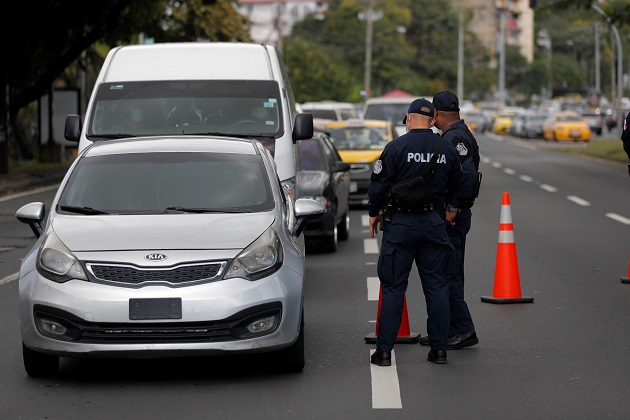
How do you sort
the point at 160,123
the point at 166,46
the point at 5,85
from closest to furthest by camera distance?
1. the point at 160,123
2. the point at 166,46
3. the point at 5,85

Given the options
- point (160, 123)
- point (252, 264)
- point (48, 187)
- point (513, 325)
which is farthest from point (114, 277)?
point (48, 187)

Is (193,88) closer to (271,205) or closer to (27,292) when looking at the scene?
(271,205)

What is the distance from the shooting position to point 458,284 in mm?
8984

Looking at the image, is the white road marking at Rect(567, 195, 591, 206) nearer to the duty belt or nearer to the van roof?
the van roof

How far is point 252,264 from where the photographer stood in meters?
7.88

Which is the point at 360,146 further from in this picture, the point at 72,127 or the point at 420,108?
the point at 420,108

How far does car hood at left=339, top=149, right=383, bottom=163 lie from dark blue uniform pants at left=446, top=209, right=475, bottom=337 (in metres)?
13.3

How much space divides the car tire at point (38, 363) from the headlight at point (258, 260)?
1.19 metres

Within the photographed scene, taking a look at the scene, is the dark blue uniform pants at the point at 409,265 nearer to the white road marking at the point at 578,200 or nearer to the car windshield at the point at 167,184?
the car windshield at the point at 167,184

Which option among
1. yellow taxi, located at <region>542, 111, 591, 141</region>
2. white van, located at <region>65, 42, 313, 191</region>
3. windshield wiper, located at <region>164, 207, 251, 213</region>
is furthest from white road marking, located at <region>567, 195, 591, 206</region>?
yellow taxi, located at <region>542, 111, 591, 141</region>

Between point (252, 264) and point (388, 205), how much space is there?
993 millimetres

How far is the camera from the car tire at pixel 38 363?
7.97m

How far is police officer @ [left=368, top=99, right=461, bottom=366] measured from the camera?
823cm

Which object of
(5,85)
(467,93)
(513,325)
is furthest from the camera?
(467,93)
